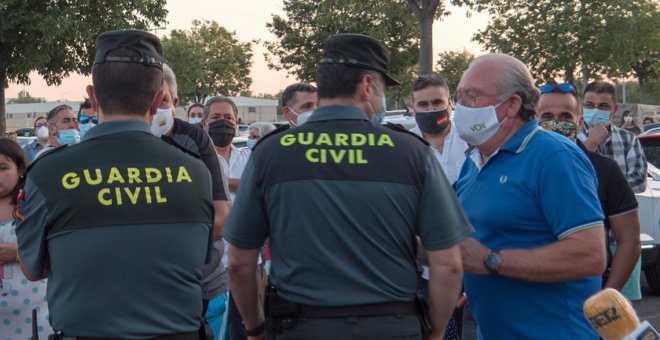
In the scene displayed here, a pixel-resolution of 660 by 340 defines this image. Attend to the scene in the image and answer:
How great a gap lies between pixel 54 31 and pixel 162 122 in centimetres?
1904

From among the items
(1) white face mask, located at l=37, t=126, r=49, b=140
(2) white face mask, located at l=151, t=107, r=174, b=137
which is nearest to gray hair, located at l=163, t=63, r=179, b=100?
(2) white face mask, located at l=151, t=107, r=174, b=137

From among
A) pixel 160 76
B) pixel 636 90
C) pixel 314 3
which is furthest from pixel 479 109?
pixel 636 90

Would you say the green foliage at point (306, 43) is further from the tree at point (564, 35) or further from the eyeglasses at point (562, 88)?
the eyeglasses at point (562, 88)

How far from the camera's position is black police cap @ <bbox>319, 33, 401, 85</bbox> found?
2973 millimetres

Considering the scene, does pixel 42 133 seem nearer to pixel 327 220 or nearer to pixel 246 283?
pixel 246 283

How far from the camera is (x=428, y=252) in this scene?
2916 millimetres

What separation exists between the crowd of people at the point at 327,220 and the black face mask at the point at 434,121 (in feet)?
7.51

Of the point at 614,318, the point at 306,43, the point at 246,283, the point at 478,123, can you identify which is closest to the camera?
the point at 614,318

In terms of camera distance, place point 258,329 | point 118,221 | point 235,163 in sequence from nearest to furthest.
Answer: point 118,221 < point 258,329 < point 235,163

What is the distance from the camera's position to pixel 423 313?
116 inches

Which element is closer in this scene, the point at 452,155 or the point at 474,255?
the point at 474,255

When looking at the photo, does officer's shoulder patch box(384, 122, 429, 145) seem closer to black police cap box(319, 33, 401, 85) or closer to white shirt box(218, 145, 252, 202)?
black police cap box(319, 33, 401, 85)

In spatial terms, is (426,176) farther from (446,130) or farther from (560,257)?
(446,130)

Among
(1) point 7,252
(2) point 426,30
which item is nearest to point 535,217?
(1) point 7,252
